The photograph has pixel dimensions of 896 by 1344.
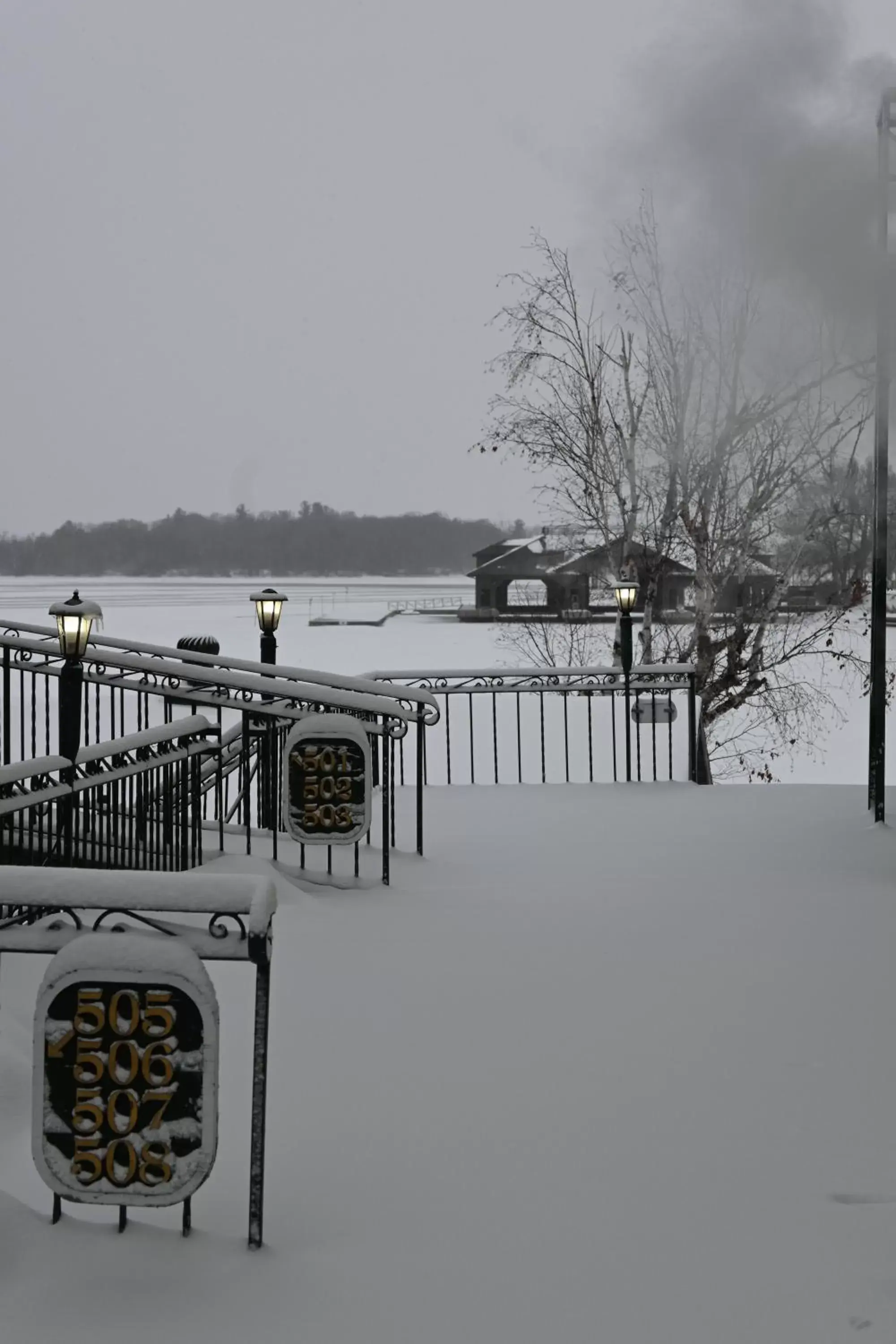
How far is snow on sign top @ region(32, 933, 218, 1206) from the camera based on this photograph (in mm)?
2170

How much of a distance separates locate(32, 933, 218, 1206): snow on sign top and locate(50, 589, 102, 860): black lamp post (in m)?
3.09

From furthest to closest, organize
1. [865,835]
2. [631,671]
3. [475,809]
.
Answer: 1. [631,671]
2. [475,809]
3. [865,835]

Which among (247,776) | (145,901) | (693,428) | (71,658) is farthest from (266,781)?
(693,428)

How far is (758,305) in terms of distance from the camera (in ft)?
46.8

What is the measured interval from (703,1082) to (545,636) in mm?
14560

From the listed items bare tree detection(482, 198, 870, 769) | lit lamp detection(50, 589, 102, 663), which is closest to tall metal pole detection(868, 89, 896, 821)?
lit lamp detection(50, 589, 102, 663)

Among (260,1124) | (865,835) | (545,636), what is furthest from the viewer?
(545,636)

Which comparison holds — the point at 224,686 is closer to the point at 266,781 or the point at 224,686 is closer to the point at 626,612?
the point at 266,781

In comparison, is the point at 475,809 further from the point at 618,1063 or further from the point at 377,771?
the point at 618,1063

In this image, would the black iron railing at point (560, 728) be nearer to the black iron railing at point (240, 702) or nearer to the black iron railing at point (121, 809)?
the black iron railing at point (240, 702)

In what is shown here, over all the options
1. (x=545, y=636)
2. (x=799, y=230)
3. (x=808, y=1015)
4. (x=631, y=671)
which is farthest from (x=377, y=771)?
(x=545, y=636)

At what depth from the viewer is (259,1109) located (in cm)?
230

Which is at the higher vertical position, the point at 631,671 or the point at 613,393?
the point at 613,393

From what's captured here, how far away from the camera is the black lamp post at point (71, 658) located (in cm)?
530
